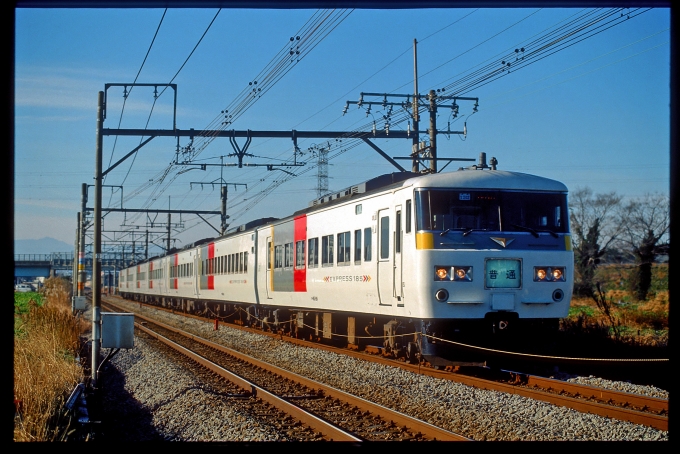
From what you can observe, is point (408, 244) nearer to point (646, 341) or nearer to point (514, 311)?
point (514, 311)

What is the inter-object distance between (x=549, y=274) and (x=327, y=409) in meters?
4.22

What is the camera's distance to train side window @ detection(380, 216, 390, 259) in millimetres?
12602

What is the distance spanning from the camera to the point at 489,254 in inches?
436

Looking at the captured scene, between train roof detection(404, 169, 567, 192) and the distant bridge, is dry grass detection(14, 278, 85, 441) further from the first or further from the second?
the distant bridge

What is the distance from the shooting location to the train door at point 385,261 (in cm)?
1243

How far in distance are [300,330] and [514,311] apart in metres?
9.46

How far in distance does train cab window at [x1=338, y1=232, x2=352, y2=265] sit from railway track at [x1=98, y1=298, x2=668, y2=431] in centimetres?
311

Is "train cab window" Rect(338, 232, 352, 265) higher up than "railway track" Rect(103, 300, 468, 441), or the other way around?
"train cab window" Rect(338, 232, 352, 265)

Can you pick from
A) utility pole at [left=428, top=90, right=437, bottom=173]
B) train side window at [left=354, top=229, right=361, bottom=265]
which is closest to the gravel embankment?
train side window at [left=354, top=229, right=361, bottom=265]

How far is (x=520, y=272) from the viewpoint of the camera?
36.8ft

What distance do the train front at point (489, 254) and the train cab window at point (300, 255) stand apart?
6.88m

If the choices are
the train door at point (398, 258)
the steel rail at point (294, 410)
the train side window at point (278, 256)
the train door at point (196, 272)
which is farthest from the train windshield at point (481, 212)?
the train door at point (196, 272)

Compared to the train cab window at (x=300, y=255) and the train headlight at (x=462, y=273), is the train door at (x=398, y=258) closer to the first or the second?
the train headlight at (x=462, y=273)

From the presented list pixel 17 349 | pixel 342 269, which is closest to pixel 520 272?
pixel 342 269
